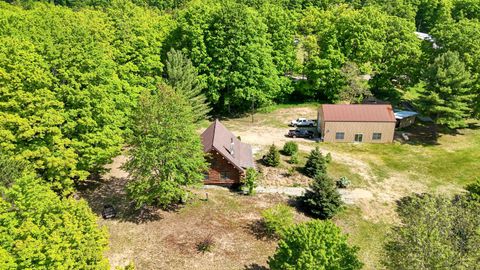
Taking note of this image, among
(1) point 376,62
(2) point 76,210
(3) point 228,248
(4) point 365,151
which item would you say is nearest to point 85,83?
(2) point 76,210

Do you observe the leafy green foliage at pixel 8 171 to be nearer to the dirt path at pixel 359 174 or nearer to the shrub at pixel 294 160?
the dirt path at pixel 359 174

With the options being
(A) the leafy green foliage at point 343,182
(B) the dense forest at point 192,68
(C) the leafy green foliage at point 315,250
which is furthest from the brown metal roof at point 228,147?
(C) the leafy green foliage at point 315,250

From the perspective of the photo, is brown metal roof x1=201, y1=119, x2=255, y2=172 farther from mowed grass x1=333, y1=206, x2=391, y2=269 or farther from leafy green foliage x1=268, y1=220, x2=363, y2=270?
leafy green foliage x1=268, y1=220, x2=363, y2=270

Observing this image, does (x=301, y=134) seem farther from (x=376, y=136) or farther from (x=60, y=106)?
(x=60, y=106)

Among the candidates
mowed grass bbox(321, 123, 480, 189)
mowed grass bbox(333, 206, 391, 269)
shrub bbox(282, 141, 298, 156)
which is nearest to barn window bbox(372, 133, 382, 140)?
mowed grass bbox(321, 123, 480, 189)

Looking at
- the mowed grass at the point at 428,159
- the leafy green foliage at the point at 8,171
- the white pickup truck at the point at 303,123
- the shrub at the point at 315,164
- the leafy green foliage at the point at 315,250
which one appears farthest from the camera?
the white pickup truck at the point at 303,123

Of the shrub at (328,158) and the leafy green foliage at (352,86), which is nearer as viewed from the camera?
the shrub at (328,158)
